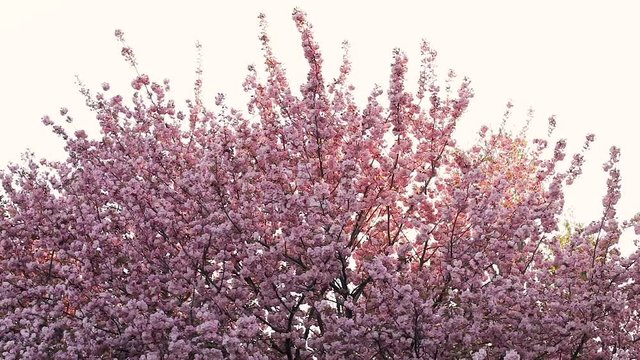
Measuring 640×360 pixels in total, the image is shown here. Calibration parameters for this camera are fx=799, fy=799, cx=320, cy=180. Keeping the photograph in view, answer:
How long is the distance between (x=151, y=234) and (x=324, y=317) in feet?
7.70

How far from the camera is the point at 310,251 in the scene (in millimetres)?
8859

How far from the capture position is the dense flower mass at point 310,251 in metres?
8.96

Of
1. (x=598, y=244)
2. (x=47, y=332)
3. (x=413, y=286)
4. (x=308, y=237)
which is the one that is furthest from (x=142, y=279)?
(x=598, y=244)

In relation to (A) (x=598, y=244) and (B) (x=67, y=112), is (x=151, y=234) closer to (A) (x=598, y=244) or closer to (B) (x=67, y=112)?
(B) (x=67, y=112)

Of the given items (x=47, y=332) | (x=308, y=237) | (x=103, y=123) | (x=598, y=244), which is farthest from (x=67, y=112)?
(x=598, y=244)

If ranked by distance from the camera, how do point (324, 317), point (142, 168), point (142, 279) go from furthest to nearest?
point (142, 168) < point (142, 279) < point (324, 317)

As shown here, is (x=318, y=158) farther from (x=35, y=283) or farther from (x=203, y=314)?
(x=35, y=283)

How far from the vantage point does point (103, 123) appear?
1116 cm

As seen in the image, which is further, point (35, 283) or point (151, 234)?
point (35, 283)

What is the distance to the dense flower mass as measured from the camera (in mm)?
8961

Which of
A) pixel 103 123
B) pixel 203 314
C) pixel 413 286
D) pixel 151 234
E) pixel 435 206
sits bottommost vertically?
pixel 203 314

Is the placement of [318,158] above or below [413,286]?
Answer: above

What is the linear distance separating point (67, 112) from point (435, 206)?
17.0ft

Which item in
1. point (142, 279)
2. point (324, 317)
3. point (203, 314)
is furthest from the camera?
point (142, 279)
